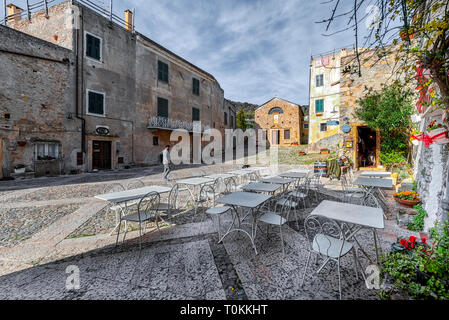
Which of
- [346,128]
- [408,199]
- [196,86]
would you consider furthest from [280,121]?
[408,199]

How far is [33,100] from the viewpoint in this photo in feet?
29.4

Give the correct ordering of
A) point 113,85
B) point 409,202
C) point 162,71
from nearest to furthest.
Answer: point 409,202, point 113,85, point 162,71

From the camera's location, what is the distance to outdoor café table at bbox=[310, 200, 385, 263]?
207 centimetres

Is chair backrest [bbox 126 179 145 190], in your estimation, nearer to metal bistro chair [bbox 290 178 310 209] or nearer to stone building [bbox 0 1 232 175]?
metal bistro chair [bbox 290 178 310 209]

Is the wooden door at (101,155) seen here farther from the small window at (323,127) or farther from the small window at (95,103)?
the small window at (323,127)

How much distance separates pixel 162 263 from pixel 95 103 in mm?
11217

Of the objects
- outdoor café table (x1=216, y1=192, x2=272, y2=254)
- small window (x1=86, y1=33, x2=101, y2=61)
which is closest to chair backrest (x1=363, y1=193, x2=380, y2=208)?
outdoor café table (x1=216, y1=192, x2=272, y2=254)

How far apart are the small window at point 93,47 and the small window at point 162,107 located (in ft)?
14.2

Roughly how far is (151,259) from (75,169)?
9.99m

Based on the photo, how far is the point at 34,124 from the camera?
8984 millimetres

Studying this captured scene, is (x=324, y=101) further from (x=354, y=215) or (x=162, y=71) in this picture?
(x=354, y=215)
